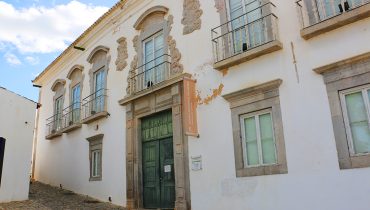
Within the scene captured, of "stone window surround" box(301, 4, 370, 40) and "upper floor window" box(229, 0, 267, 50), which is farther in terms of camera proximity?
"upper floor window" box(229, 0, 267, 50)

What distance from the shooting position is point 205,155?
8.30 metres

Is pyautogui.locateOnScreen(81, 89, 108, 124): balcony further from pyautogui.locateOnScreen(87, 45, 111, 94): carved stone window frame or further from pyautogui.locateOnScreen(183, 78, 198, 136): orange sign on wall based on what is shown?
pyautogui.locateOnScreen(183, 78, 198, 136): orange sign on wall

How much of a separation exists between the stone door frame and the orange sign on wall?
0.29 metres

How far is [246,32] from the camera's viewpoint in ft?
26.2

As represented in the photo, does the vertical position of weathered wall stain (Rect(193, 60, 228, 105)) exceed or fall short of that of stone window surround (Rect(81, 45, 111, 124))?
it falls short

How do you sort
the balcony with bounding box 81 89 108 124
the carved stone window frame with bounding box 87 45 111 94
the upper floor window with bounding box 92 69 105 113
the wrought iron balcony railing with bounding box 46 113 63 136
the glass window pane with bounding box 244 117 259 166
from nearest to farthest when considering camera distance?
the glass window pane with bounding box 244 117 259 166
the balcony with bounding box 81 89 108 124
the upper floor window with bounding box 92 69 105 113
the carved stone window frame with bounding box 87 45 111 94
the wrought iron balcony railing with bounding box 46 113 63 136

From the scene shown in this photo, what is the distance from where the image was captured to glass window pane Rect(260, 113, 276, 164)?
7.10 m

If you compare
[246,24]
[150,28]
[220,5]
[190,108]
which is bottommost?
[190,108]

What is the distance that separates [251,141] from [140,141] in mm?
4067

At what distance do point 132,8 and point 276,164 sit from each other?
7.47 m

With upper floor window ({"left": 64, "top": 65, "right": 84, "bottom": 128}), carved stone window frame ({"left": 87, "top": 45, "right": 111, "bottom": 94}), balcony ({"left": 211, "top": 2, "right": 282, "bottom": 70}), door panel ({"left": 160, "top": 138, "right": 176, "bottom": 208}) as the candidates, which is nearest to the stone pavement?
door panel ({"left": 160, "top": 138, "right": 176, "bottom": 208})

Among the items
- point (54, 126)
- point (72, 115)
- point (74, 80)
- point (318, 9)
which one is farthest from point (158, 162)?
point (54, 126)

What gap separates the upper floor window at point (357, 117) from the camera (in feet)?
19.5

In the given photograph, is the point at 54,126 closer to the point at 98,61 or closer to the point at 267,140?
the point at 98,61
